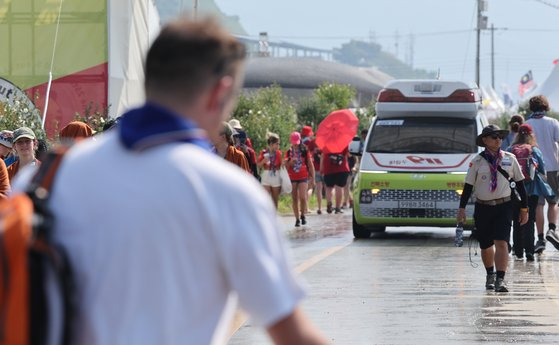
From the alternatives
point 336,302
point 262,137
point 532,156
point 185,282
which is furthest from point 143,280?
point 262,137

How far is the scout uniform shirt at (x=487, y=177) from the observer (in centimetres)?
1412

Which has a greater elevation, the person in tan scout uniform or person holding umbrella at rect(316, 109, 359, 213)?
the person in tan scout uniform

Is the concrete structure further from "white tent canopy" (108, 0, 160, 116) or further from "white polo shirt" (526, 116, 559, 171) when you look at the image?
"white polo shirt" (526, 116, 559, 171)

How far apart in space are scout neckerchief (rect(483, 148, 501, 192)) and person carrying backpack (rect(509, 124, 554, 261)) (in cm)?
201

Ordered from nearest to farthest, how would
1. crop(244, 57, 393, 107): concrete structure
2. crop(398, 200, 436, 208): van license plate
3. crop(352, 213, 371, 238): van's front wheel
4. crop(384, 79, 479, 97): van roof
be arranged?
crop(398, 200, 436, 208): van license plate
crop(352, 213, 371, 238): van's front wheel
crop(384, 79, 479, 97): van roof
crop(244, 57, 393, 107): concrete structure

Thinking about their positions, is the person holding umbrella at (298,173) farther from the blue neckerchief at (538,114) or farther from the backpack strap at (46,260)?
the backpack strap at (46,260)

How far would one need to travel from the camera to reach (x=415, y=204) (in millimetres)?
20828

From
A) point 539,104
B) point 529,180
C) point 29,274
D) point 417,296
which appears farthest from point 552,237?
point 29,274

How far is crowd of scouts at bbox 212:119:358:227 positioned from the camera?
585 inches

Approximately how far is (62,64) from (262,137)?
8900 millimetres

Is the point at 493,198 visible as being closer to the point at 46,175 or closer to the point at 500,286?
the point at 500,286

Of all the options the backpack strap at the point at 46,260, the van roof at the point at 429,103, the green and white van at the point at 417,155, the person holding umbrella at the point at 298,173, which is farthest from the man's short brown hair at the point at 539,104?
the backpack strap at the point at 46,260

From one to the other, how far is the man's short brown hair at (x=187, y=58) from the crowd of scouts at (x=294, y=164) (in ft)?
33.2

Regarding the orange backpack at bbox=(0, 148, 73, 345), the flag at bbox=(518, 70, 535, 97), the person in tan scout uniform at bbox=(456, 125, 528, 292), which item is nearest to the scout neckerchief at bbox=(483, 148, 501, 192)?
the person in tan scout uniform at bbox=(456, 125, 528, 292)
